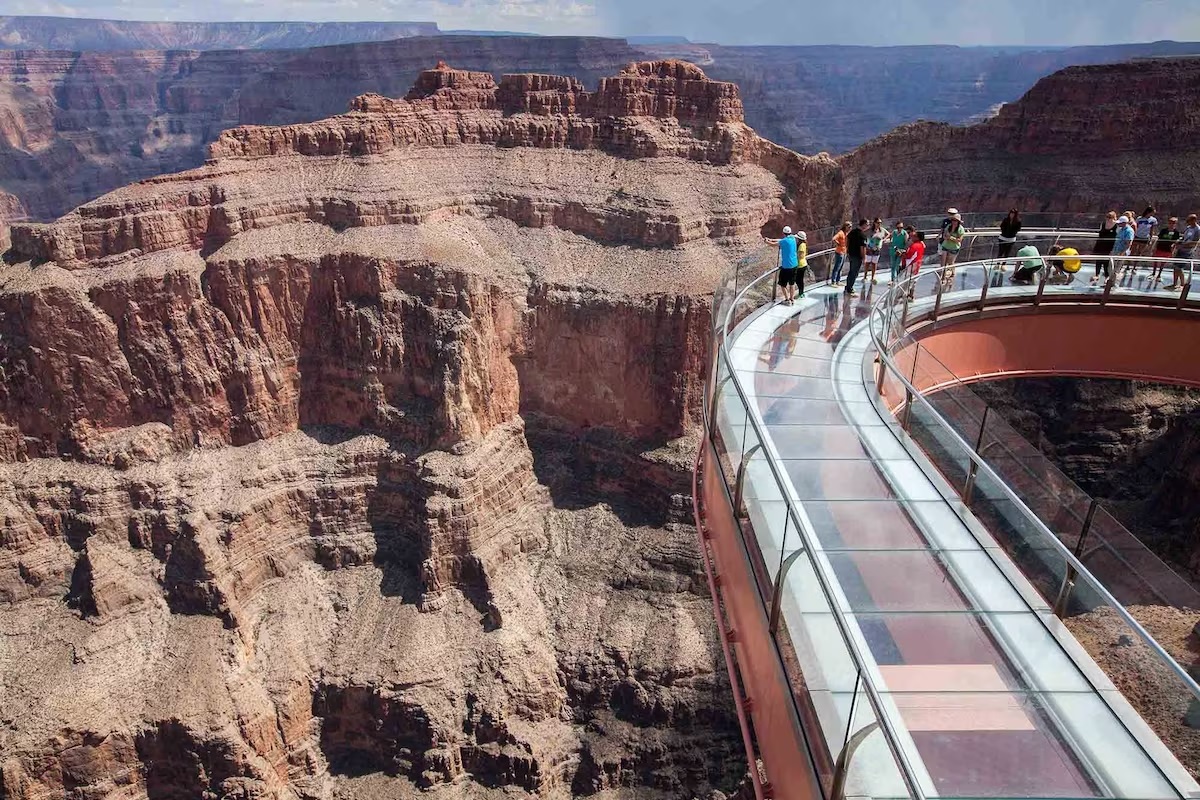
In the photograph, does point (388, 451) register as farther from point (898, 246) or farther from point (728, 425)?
point (728, 425)

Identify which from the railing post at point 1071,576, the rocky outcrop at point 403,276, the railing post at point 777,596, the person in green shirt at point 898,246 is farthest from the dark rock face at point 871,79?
the railing post at point 777,596

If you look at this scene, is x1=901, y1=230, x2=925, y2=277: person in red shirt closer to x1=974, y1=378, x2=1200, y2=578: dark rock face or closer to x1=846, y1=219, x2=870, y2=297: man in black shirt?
x1=846, y1=219, x2=870, y2=297: man in black shirt

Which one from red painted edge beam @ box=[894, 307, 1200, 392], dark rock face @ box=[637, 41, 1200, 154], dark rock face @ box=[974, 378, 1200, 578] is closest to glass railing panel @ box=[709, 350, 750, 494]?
red painted edge beam @ box=[894, 307, 1200, 392]

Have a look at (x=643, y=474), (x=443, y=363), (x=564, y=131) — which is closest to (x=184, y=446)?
(x=443, y=363)

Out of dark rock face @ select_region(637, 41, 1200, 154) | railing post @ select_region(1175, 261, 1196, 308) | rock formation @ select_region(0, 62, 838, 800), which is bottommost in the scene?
rock formation @ select_region(0, 62, 838, 800)

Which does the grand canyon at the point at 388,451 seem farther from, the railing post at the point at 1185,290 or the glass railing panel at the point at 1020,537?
the glass railing panel at the point at 1020,537

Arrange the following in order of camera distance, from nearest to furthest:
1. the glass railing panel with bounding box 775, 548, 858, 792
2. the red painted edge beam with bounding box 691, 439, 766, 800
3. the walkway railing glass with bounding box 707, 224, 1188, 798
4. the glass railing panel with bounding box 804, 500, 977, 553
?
the walkway railing glass with bounding box 707, 224, 1188, 798
the glass railing panel with bounding box 775, 548, 858, 792
the glass railing panel with bounding box 804, 500, 977, 553
the red painted edge beam with bounding box 691, 439, 766, 800

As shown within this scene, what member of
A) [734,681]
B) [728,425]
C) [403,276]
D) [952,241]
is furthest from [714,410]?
[403,276]

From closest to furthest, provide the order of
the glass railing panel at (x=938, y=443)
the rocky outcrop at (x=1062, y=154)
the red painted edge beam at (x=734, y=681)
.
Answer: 1. the red painted edge beam at (x=734, y=681)
2. the glass railing panel at (x=938, y=443)
3. the rocky outcrop at (x=1062, y=154)

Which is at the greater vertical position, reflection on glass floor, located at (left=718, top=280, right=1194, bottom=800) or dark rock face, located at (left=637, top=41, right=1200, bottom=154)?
dark rock face, located at (left=637, top=41, right=1200, bottom=154)
